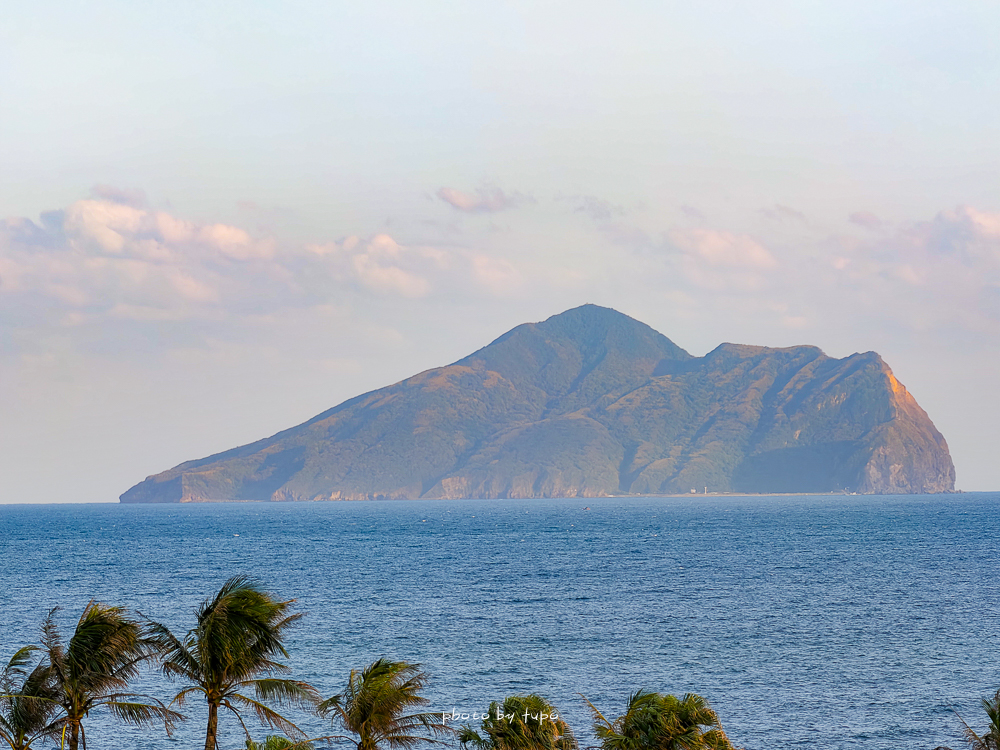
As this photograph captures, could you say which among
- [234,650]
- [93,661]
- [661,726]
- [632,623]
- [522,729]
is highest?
[234,650]

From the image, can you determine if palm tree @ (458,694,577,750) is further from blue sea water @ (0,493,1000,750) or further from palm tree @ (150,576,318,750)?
blue sea water @ (0,493,1000,750)

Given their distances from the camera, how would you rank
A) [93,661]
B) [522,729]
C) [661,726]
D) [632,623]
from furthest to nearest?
[632,623]
[522,729]
[661,726]
[93,661]

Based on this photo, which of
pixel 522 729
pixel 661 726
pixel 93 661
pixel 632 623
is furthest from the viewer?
pixel 632 623

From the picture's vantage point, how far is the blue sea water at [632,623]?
54.7 m

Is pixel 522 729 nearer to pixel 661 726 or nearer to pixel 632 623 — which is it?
pixel 661 726

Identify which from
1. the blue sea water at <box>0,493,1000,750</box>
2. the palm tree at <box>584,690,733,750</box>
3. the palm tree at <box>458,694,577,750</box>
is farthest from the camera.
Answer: the blue sea water at <box>0,493,1000,750</box>

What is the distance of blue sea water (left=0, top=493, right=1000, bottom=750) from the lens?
179ft

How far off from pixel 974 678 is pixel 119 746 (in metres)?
48.1

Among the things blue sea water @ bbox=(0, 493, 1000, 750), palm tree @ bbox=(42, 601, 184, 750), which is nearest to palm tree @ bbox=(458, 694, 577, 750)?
palm tree @ bbox=(42, 601, 184, 750)

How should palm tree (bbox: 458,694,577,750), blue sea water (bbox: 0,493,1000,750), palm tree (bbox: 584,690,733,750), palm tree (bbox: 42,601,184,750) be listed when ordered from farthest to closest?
blue sea water (bbox: 0,493,1000,750) < palm tree (bbox: 458,694,577,750) < palm tree (bbox: 584,690,733,750) < palm tree (bbox: 42,601,184,750)

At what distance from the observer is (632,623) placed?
83000 mm

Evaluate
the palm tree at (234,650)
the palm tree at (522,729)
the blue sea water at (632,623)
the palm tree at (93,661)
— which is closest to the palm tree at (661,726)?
the palm tree at (522,729)

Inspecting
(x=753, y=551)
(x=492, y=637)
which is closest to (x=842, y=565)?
(x=753, y=551)

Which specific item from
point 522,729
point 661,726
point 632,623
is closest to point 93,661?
point 522,729
